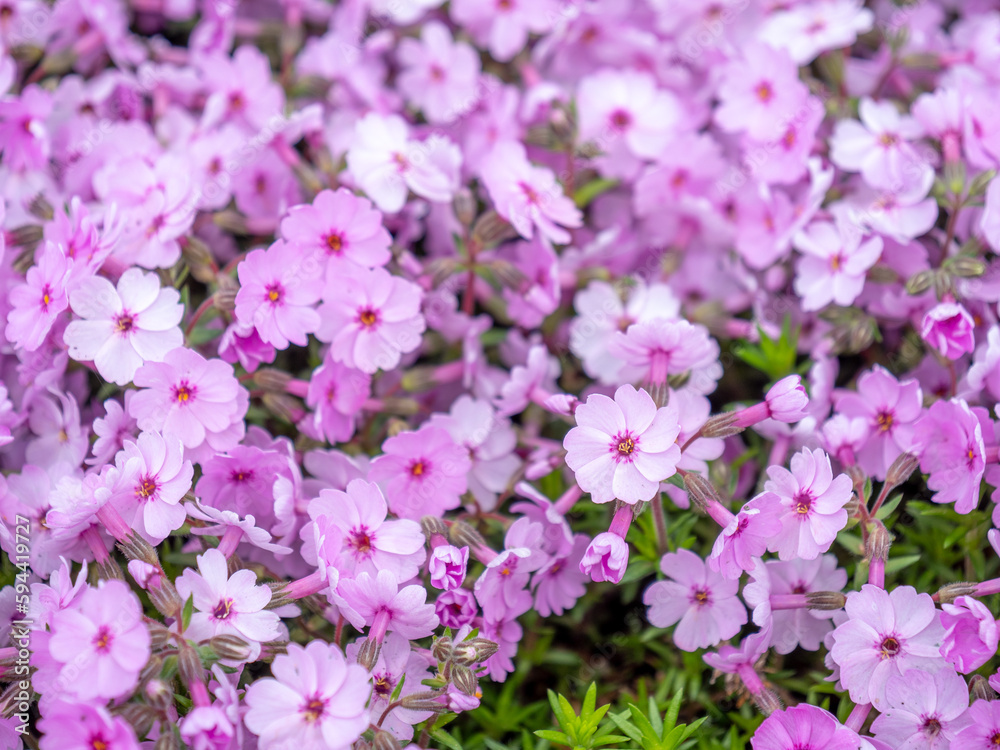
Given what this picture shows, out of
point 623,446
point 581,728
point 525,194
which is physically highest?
point 525,194

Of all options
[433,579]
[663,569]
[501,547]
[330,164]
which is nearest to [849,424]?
[663,569]

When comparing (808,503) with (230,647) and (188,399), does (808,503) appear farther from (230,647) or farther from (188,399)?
(188,399)

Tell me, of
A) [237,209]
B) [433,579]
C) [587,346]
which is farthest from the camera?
[237,209]

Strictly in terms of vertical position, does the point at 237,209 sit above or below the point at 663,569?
above

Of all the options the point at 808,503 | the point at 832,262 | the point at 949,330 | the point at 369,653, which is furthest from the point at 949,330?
the point at 369,653

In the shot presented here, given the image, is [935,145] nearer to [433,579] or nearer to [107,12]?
[433,579]

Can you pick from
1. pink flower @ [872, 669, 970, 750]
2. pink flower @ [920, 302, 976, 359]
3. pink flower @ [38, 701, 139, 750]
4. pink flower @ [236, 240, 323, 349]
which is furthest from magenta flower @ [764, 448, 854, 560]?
pink flower @ [38, 701, 139, 750]

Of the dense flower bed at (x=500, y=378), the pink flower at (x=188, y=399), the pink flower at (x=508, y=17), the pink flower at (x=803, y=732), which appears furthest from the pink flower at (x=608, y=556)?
the pink flower at (x=508, y=17)
